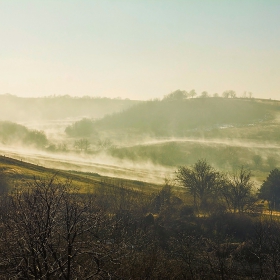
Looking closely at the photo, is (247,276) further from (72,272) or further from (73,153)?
(73,153)

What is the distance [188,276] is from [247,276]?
7.44 meters

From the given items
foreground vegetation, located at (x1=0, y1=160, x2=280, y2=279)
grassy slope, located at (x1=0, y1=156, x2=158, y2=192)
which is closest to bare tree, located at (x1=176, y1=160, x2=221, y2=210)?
foreground vegetation, located at (x1=0, y1=160, x2=280, y2=279)

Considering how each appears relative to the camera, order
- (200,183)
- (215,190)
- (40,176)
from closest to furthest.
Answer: (215,190) → (200,183) → (40,176)

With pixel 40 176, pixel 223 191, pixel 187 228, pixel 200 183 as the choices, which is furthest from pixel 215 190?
pixel 40 176

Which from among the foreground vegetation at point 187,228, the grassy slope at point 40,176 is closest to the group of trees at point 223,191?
the foreground vegetation at point 187,228

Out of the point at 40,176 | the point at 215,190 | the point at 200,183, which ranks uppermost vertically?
the point at 200,183

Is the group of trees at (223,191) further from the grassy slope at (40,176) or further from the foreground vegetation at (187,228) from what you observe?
the grassy slope at (40,176)

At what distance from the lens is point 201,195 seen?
7506cm

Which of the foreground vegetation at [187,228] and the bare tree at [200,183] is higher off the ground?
the bare tree at [200,183]

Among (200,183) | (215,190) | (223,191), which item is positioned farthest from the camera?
(200,183)

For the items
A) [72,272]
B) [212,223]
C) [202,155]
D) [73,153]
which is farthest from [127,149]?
[72,272]

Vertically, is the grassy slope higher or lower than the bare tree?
lower

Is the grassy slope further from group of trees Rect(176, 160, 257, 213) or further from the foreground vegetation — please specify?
group of trees Rect(176, 160, 257, 213)

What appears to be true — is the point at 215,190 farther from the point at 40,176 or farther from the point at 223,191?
the point at 40,176
